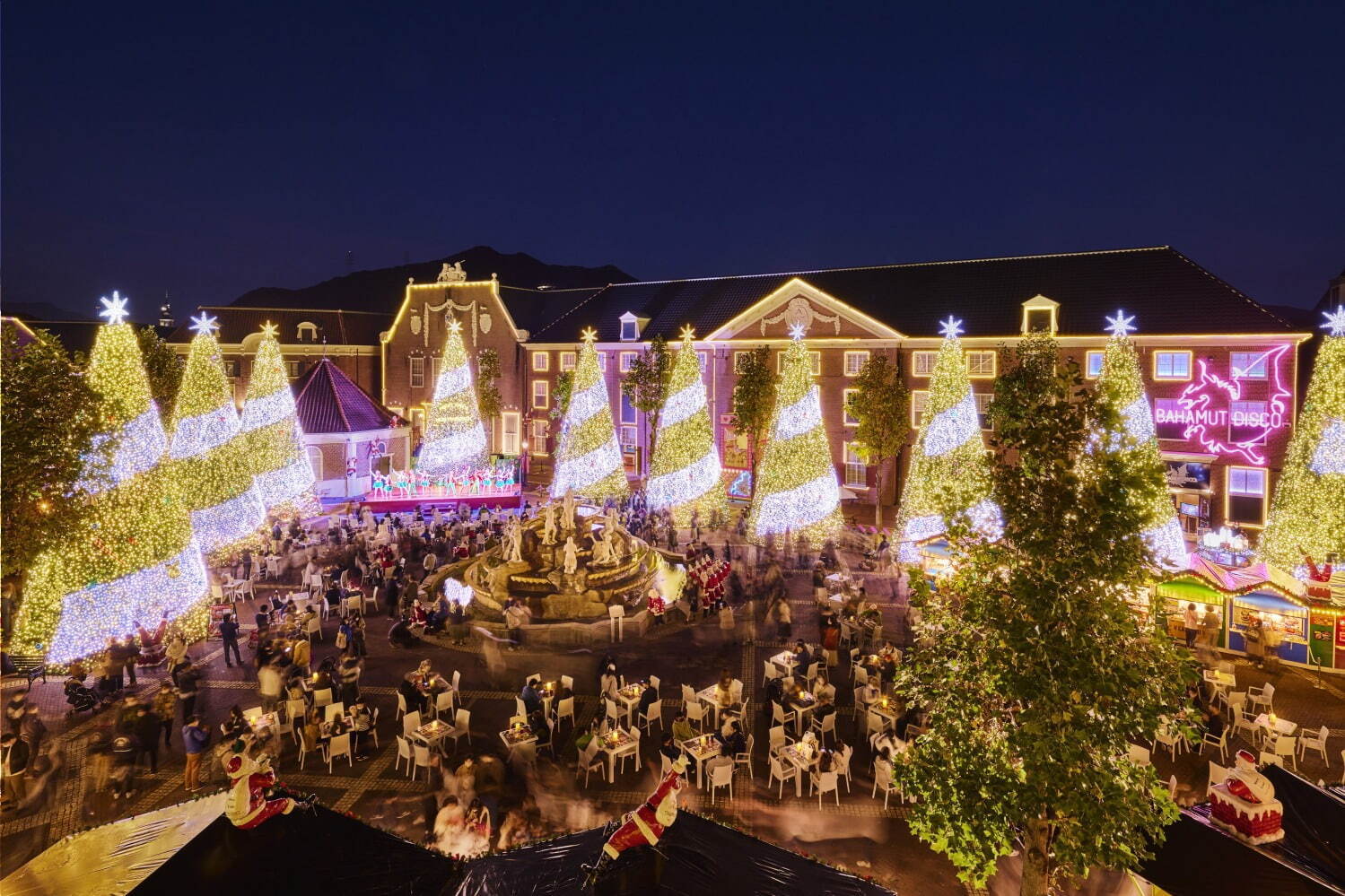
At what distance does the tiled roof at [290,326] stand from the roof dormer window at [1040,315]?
151ft

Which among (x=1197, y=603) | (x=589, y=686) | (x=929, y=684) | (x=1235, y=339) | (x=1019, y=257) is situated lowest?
(x=589, y=686)

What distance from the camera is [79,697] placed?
16.1 meters

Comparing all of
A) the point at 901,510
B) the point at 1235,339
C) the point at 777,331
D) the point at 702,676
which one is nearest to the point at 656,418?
the point at 777,331

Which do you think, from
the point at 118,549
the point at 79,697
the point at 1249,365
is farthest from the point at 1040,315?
the point at 79,697

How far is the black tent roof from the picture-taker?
6805mm

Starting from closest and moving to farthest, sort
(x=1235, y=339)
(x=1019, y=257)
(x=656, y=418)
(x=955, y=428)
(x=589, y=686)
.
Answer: (x=589, y=686) → (x=955, y=428) → (x=1235, y=339) → (x=1019, y=257) → (x=656, y=418)

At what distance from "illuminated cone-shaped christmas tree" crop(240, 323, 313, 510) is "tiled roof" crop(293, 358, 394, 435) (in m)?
4.74

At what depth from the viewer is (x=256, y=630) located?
20.8 metres

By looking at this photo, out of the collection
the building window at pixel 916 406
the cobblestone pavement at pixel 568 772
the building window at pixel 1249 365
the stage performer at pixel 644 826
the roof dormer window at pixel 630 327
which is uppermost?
the roof dormer window at pixel 630 327

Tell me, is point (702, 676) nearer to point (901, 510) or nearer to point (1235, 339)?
point (901, 510)

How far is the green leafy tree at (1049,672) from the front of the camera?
766 centimetres

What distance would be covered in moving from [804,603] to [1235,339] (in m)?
22.7

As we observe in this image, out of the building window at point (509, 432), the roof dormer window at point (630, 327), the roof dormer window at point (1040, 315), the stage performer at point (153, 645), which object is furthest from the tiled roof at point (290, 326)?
the roof dormer window at point (1040, 315)

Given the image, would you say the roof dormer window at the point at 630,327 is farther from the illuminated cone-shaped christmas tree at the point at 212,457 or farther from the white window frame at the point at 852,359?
the illuminated cone-shaped christmas tree at the point at 212,457
